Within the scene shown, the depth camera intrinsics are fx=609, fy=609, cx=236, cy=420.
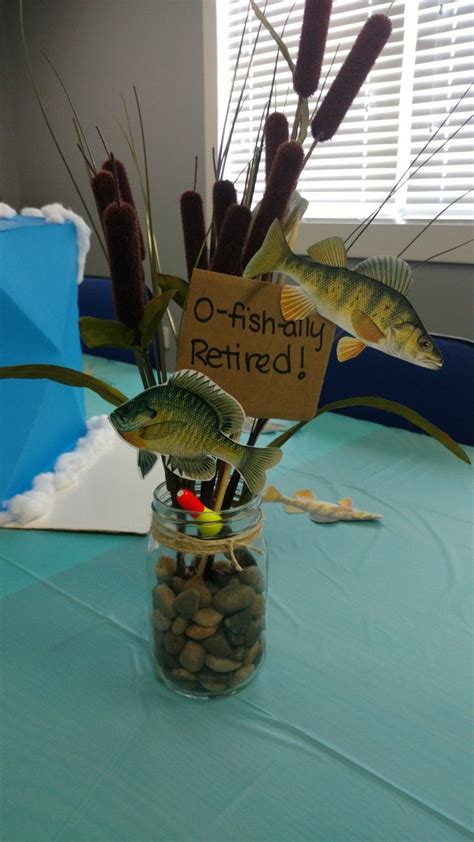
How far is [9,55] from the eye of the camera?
9.55 feet

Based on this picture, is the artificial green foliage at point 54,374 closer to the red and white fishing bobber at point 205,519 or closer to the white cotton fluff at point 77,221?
the red and white fishing bobber at point 205,519

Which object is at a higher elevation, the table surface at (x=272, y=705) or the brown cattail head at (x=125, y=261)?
the brown cattail head at (x=125, y=261)

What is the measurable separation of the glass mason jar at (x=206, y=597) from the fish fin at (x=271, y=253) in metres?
0.17

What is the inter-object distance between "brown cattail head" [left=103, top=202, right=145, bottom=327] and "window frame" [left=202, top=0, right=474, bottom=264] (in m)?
0.96

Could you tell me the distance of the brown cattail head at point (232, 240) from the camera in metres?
0.37

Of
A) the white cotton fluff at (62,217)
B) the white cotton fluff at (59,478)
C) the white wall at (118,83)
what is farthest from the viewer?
the white wall at (118,83)

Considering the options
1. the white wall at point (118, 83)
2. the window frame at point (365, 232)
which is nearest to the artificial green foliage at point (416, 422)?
the window frame at point (365, 232)

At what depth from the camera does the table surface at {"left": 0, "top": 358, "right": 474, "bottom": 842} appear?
38 centimetres

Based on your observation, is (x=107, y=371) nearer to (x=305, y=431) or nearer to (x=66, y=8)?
(x=305, y=431)

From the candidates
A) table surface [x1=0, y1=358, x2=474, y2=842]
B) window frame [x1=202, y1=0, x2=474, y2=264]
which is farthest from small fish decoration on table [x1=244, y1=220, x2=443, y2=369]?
window frame [x1=202, y1=0, x2=474, y2=264]

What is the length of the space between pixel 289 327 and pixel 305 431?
0.64 m

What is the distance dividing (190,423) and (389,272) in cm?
15

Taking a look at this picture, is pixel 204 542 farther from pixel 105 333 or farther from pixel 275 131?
pixel 275 131

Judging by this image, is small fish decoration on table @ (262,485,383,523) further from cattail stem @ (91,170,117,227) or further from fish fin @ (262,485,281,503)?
cattail stem @ (91,170,117,227)
